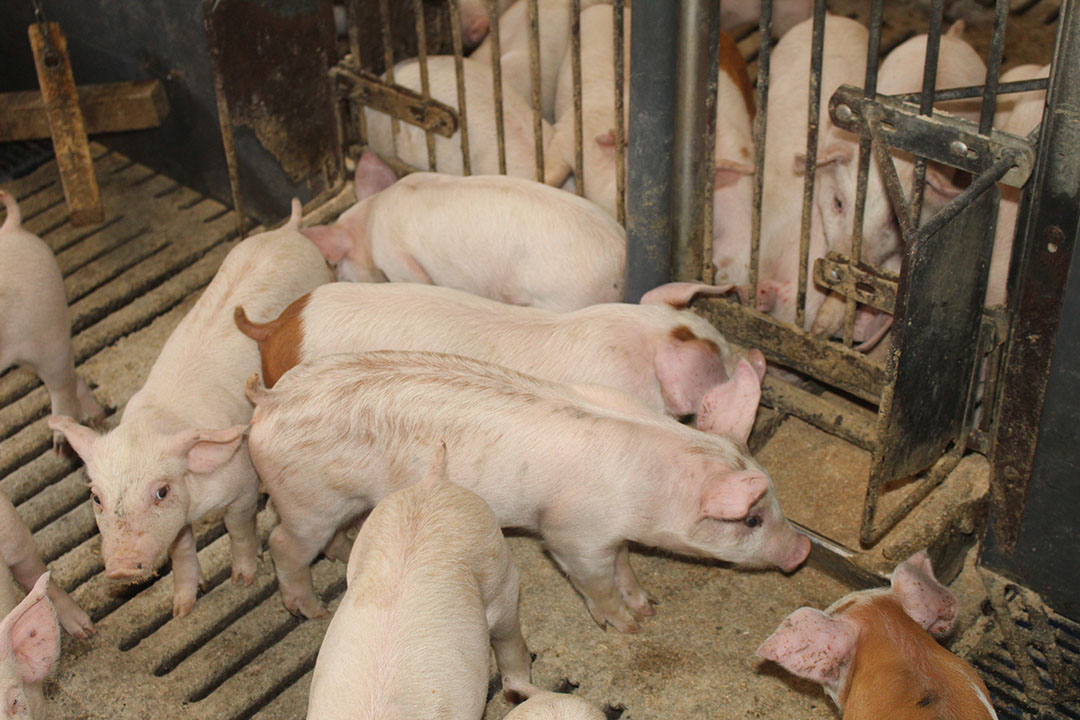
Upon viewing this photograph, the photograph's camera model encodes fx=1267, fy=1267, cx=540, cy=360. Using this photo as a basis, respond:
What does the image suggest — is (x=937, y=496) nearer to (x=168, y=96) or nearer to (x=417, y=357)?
(x=417, y=357)

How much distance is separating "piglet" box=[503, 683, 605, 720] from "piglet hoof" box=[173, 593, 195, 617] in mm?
1504

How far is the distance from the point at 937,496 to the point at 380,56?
304 cm

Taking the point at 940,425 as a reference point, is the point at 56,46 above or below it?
above

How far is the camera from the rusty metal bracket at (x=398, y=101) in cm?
505

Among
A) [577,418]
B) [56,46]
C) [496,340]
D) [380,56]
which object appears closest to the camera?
[577,418]

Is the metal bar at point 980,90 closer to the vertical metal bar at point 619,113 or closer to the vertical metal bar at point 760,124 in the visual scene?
the vertical metal bar at point 760,124

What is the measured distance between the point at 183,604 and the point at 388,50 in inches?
92.2

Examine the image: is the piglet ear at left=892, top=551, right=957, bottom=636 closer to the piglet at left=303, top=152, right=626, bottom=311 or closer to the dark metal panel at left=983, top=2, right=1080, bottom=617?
the dark metal panel at left=983, top=2, right=1080, bottom=617

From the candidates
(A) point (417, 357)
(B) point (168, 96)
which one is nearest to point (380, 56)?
(B) point (168, 96)

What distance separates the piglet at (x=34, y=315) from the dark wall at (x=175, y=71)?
121 cm

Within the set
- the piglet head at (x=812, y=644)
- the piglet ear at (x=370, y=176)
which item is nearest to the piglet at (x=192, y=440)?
the piglet ear at (x=370, y=176)

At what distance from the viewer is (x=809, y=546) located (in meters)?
3.75

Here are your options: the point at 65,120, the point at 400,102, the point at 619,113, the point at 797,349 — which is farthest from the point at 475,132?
the point at 797,349

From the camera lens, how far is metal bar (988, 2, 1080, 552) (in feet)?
9.96
